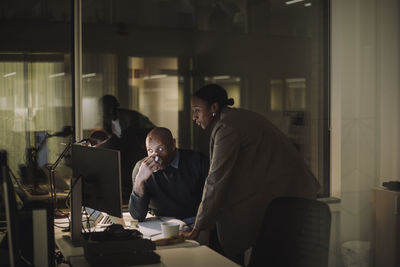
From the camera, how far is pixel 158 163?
3006 millimetres

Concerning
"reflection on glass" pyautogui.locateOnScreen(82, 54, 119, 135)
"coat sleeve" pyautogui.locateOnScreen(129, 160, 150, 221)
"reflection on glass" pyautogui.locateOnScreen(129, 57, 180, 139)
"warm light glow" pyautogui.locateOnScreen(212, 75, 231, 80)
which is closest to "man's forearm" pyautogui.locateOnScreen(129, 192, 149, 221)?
"coat sleeve" pyautogui.locateOnScreen(129, 160, 150, 221)

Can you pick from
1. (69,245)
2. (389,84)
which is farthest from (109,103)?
(389,84)

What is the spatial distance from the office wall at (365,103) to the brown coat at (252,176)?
879 mm

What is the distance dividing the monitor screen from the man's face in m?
0.59

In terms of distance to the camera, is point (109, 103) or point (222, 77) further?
point (222, 77)

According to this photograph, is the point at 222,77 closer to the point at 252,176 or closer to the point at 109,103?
the point at 109,103

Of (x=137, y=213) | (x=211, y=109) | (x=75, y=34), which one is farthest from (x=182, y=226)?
(x=75, y=34)

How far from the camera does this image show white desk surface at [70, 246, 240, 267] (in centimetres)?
218

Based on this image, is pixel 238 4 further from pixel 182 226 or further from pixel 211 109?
pixel 182 226

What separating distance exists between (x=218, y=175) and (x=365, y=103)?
4.73ft

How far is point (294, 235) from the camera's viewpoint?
2.12m

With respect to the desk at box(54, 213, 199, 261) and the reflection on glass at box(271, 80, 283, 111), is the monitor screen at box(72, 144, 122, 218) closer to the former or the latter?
the desk at box(54, 213, 199, 261)

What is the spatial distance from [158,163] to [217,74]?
2.04m

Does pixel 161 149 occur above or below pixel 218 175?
above
